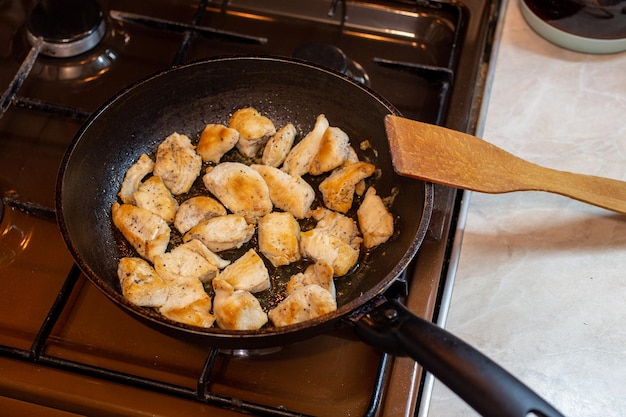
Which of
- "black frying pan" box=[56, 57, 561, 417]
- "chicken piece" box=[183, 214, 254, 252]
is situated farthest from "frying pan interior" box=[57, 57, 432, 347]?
"chicken piece" box=[183, 214, 254, 252]

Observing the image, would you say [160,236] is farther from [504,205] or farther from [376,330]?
[504,205]

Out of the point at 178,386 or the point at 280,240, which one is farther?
the point at 280,240

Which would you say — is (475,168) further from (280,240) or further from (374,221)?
(280,240)

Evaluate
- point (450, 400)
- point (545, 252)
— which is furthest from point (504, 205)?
point (450, 400)

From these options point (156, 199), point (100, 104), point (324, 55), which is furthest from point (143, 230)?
point (324, 55)

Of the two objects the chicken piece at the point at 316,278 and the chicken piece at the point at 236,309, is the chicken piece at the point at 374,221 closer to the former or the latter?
the chicken piece at the point at 316,278

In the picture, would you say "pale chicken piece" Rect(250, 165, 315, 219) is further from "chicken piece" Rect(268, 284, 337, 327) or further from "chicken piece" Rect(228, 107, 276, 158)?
"chicken piece" Rect(268, 284, 337, 327)
